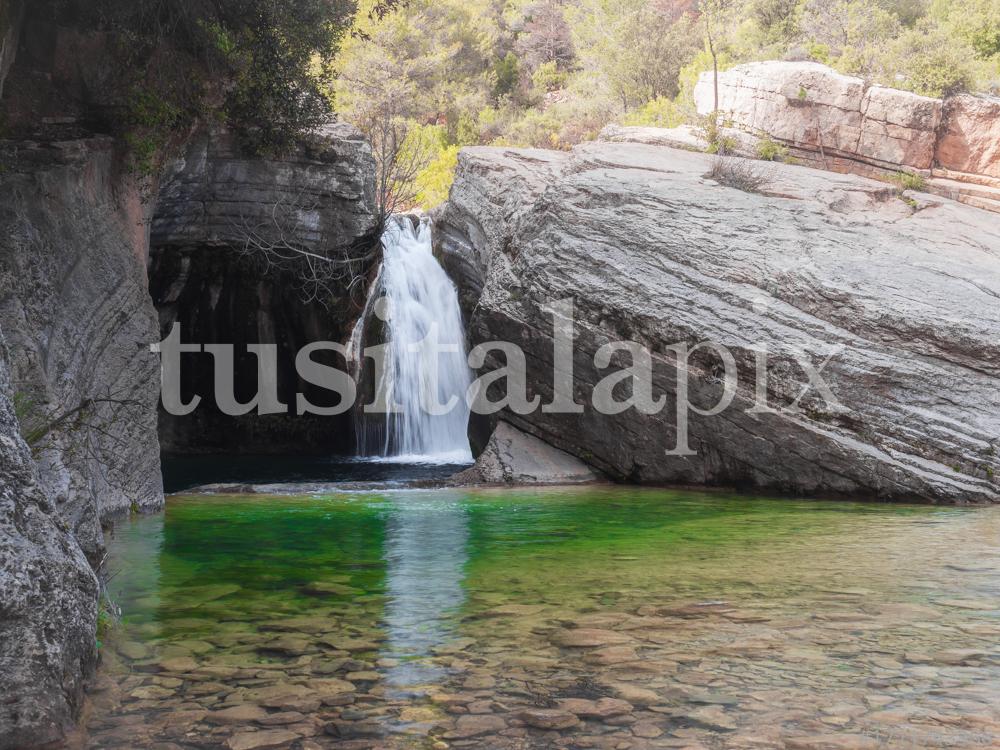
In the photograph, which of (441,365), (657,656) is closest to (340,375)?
(441,365)

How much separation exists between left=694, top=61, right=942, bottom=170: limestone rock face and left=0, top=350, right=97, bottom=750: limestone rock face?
61.5 ft

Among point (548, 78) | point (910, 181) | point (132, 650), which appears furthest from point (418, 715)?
point (548, 78)

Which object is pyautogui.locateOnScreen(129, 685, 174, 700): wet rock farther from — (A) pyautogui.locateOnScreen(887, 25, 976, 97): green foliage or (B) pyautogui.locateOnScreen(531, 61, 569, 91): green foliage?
(B) pyautogui.locateOnScreen(531, 61, 569, 91): green foliage

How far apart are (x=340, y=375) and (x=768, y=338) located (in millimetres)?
11127

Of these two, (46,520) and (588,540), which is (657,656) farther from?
(588,540)

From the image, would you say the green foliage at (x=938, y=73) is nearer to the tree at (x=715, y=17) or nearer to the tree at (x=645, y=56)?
the tree at (x=715, y=17)

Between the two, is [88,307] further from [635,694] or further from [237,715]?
[635,694]

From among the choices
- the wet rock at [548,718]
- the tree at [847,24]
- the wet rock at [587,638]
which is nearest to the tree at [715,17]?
the tree at [847,24]

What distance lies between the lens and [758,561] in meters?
7.82

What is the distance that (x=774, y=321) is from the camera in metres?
12.6

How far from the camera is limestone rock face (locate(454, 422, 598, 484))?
14.0 metres

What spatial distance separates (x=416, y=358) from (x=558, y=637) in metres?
13.8

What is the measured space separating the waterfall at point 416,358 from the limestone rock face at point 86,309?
7.37 meters

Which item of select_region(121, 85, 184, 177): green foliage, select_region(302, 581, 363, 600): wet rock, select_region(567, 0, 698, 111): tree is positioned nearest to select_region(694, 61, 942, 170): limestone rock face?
select_region(121, 85, 184, 177): green foliage
